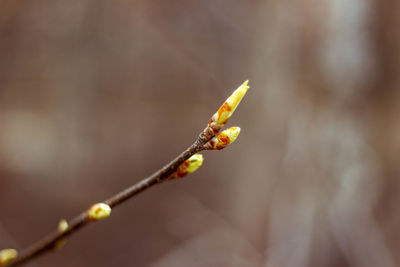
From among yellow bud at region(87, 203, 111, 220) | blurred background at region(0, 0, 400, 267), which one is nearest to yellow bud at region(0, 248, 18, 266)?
yellow bud at region(87, 203, 111, 220)

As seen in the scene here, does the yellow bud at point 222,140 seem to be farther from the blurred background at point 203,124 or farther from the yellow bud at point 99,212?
the blurred background at point 203,124

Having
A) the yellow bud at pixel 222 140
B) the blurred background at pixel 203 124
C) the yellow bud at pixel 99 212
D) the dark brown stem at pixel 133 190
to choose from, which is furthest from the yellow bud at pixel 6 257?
the blurred background at pixel 203 124

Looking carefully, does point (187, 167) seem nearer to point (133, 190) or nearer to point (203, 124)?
point (133, 190)

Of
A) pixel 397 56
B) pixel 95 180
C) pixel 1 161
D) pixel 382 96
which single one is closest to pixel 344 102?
pixel 382 96

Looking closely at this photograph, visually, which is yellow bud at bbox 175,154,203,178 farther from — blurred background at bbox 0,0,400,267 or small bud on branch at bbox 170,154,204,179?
blurred background at bbox 0,0,400,267

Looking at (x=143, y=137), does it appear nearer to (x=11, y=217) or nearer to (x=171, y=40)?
(x=171, y=40)

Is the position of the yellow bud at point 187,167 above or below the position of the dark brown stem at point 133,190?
above
